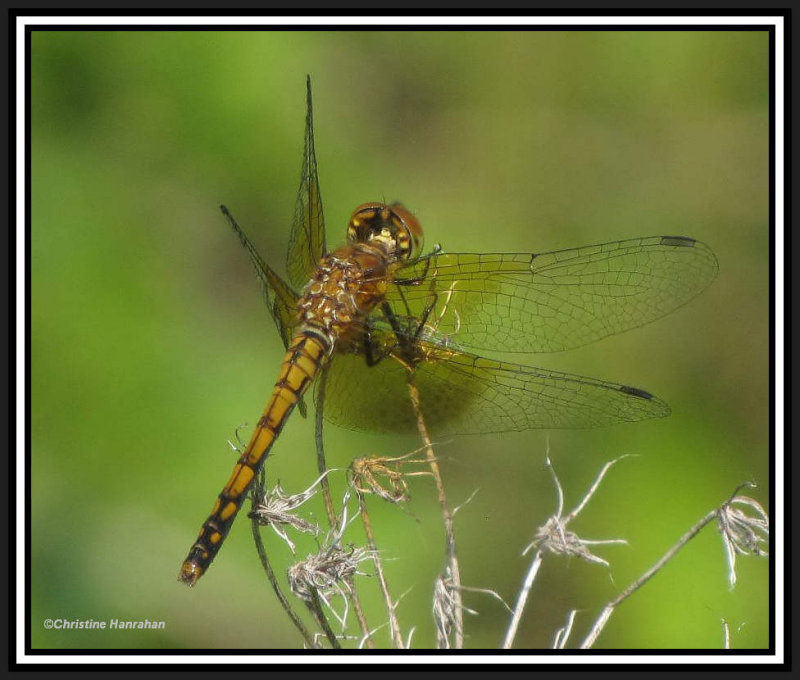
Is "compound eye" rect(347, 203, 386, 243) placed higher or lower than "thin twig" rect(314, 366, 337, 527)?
higher

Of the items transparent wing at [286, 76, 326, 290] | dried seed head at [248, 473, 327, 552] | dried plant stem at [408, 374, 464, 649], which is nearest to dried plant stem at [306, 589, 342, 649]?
dried seed head at [248, 473, 327, 552]

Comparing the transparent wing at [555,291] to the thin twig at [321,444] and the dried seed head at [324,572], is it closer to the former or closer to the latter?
the thin twig at [321,444]

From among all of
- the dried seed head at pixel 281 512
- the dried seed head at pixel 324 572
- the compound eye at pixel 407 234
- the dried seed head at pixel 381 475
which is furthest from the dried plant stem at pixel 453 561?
the compound eye at pixel 407 234

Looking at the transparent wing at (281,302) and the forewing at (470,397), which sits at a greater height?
the transparent wing at (281,302)

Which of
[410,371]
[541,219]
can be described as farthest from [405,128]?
[410,371]

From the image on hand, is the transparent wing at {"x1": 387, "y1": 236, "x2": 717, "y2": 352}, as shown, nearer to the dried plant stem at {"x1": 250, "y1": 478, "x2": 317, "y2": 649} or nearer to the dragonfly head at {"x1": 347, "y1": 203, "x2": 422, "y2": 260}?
the dragonfly head at {"x1": 347, "y1": 203, "x2": 422, "y2": 260}

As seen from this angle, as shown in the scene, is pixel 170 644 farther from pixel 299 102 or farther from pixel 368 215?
pixel 299 102
